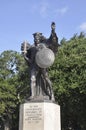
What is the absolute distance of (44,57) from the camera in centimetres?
1647

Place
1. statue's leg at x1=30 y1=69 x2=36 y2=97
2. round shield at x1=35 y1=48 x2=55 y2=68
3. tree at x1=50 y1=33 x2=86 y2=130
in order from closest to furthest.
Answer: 1. round shield at x1=35 y1=48 x2=55 y2=68
2. statue's leg at x1=30 y1=69 x2=36 y2=97
3. tree at x1=50 y1=33 x2=86 y2=130

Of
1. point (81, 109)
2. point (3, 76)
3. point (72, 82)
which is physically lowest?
point (81, 109)

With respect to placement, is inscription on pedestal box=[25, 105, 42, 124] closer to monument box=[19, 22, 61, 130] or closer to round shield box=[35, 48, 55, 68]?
monument box=[19, 22, 61, 130]

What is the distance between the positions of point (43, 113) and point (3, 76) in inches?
1641

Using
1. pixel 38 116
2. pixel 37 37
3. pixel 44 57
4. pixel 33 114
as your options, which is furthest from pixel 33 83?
pixel 37 37

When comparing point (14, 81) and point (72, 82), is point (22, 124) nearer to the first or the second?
point (72, 82)

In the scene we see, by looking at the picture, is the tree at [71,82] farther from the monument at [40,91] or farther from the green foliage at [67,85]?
the monument at [40,91]

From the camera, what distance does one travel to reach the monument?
1569 cm

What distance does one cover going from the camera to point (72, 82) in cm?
3988

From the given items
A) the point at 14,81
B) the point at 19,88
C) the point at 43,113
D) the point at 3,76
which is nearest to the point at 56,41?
the point at 43,113

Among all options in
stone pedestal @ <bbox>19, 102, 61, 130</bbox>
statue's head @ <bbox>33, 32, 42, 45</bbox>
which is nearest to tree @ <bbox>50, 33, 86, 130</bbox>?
statue's head @ <bbox>33, 32, 42, 45</bbox>

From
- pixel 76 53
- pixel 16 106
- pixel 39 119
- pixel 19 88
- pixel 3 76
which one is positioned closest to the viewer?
pixel 39 119

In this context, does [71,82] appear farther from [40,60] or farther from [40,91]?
[40,60]

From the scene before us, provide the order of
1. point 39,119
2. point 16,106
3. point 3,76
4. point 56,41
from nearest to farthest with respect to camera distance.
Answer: point 39,119 → point 56,41 → point 16,106 → point 3,76
